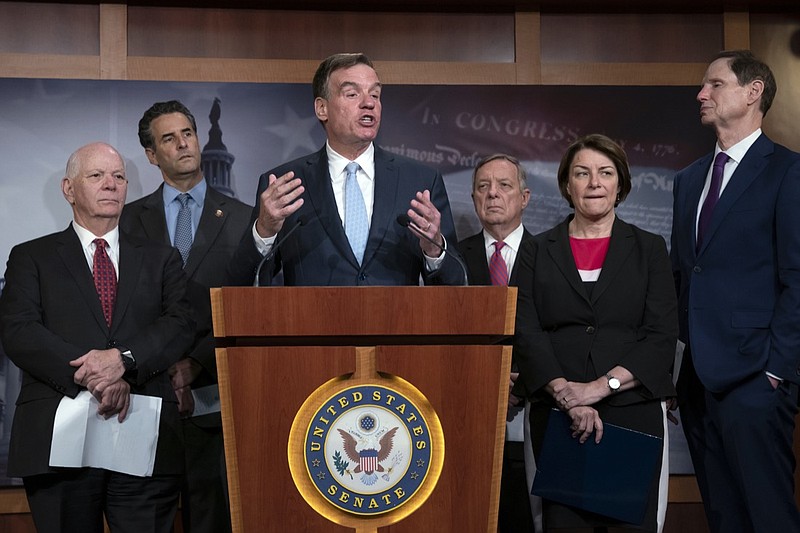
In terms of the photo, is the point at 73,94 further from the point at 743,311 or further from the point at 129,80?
the point at 743,311

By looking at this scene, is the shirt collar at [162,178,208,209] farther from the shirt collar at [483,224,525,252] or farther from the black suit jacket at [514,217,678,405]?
the black suit jacket at [514,217,678,405]

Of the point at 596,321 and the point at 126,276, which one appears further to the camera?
the point at 126,276

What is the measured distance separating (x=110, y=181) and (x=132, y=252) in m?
0.24

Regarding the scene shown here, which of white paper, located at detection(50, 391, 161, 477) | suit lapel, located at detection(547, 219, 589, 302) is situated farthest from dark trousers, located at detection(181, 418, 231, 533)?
suit lapel, located at detection(547, 219, 589, 302)

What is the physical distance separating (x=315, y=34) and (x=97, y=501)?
249 centimetres

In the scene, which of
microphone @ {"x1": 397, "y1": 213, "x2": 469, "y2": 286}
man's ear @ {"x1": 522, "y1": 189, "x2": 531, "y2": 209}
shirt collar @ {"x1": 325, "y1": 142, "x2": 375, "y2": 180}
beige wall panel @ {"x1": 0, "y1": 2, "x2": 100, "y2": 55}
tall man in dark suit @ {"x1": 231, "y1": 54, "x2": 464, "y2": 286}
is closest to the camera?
microphone @ {"x1": 397, "y1": 213, "x2": 469, "y2": 286}

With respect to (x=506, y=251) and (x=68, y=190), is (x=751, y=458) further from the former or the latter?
(x=68, y=190)

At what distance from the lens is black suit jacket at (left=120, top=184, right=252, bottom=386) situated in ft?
11.9

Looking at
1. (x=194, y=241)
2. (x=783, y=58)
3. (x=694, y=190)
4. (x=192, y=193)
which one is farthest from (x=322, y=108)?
(x=783, y=58)

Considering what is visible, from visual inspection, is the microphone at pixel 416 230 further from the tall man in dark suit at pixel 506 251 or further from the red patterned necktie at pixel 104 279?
the red patterned necktie at pixel 104 279

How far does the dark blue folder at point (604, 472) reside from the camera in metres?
2.80

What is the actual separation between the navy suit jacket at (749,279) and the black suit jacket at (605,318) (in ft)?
0.69

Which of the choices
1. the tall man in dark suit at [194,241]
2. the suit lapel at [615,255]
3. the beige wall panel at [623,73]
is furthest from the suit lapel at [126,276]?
the beige wall panel at [623,73]

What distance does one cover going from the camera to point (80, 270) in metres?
3.07
